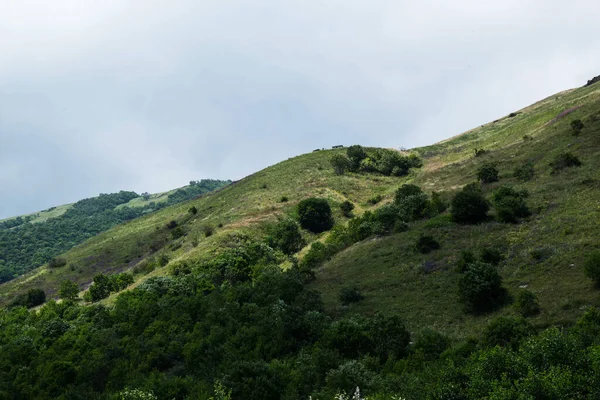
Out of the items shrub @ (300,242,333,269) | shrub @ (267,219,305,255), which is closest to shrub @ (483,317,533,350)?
shrub @ (300,242,333,269)

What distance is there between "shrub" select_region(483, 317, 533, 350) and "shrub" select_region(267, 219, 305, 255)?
41180 mm

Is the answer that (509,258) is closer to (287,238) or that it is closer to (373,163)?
(287,238)

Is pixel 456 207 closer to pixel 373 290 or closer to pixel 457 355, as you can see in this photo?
pixel 373 290

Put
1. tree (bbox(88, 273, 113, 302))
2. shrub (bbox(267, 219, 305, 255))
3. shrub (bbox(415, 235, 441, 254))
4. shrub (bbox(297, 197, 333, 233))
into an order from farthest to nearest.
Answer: shrub (bbox(297, 197, 333, 233))
shrub (bbox(267, 219, 305, 255))
tree (bbox(88, 273, 113, 302))
shrub (bbox(415, 235, 441, 254))

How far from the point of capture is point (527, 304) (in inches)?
984

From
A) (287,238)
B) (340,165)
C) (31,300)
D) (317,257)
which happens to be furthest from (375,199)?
(31,300)

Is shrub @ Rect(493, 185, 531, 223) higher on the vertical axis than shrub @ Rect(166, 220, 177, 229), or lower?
lower

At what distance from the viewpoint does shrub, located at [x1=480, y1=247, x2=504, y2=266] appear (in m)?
33.9

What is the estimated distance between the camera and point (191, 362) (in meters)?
29.6

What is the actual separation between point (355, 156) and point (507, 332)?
275 feet

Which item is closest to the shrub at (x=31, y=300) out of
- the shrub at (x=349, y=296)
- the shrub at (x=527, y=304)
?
the shrub at (x=349, y=296)

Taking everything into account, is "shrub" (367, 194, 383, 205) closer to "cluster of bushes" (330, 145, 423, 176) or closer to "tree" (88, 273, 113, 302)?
"cluster of bushes" (330, 145, 423, 176)

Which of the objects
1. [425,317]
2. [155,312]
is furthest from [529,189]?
[155,312]

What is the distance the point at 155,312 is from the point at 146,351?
26.1ft
